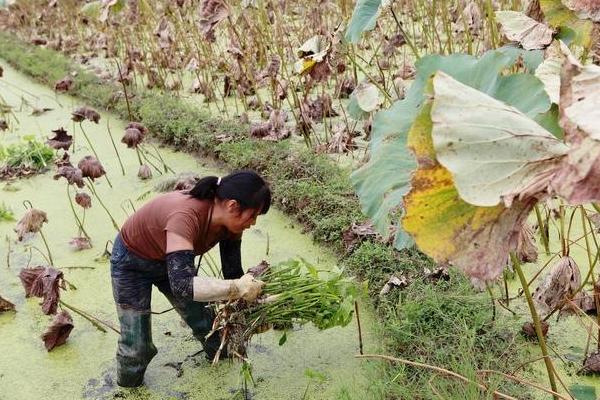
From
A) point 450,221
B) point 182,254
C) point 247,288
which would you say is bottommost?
point 247,288

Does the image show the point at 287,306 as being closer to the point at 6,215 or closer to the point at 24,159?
the point at 6,215

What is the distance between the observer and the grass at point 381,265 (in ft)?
7.02

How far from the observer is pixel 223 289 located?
2008 mm

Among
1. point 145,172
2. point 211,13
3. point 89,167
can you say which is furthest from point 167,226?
point 145,172

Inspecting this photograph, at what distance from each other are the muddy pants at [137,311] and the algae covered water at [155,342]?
0.10 metres

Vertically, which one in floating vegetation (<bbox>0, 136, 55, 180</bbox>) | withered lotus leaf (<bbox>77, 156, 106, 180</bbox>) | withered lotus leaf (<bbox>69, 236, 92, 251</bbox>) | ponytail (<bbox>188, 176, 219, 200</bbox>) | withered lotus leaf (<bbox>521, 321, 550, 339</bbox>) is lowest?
floating vegetation (<bbox>0, 136, 55, 180</bbox>)

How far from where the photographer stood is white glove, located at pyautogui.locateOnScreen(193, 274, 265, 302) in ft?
6.54

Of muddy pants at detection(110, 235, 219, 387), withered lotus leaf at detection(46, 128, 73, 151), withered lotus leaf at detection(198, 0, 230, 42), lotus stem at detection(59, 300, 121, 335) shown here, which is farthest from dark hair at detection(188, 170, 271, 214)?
withered lotus leaf at detection(198, 0, 230, 42)

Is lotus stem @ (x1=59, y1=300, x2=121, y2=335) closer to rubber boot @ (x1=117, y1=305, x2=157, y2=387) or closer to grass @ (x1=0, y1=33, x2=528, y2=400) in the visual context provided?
rubber boot @ (x1=117, y1=305, x2=157, y2=387)

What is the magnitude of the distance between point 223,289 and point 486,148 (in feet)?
3.90

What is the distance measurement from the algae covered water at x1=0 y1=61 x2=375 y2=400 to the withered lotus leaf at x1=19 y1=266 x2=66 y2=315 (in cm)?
26

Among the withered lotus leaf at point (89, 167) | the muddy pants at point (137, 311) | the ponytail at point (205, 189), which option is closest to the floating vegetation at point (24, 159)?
the withered lotus leaf at point (89, 167)

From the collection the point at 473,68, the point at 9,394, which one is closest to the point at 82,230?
the point at 9,394

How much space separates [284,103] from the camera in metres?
4.85
